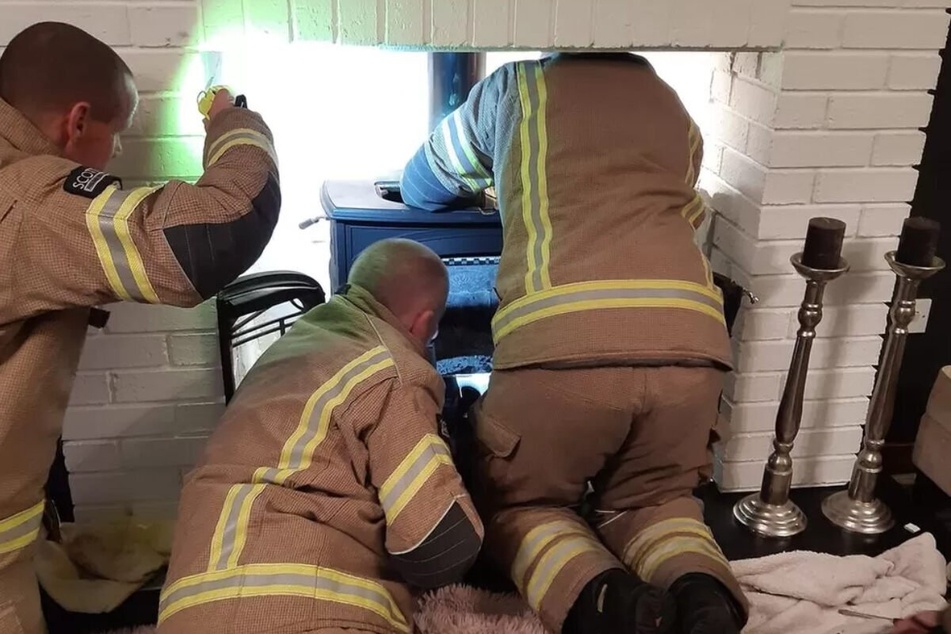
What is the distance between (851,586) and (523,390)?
2.65 feet

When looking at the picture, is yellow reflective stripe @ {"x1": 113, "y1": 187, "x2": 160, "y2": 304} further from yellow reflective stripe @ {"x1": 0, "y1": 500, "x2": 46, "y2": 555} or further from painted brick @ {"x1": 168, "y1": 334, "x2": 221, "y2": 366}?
painted brick @ {"x1": 168, "y1": 334, "x2": 221, "y2": 366}

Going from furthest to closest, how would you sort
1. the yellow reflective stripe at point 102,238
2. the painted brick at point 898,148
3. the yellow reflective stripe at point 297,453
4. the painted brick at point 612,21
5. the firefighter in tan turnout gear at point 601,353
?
the painted brick at point 898,148 < the painted brick at point 612,21 < the firefighter in tan turnout gear at point 601,353 < the yellow reflective stripe at point 297,453 < the yellow reflective stripe at point 102,238

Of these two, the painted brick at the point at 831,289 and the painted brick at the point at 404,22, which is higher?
the painted brick at the point at 404,22

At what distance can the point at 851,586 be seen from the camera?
6.12 ft

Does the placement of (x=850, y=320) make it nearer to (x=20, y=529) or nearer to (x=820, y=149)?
(x=820, y=149)

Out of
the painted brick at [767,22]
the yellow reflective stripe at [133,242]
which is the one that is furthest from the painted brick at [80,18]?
the painted brick at [767,22]

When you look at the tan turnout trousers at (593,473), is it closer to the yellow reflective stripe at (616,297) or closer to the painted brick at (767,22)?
the yellow reflective stripe at (616,297)

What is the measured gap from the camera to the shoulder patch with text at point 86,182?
1.24 metres

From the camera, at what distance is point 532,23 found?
1.74m

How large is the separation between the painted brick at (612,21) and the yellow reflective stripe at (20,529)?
3.97 feet

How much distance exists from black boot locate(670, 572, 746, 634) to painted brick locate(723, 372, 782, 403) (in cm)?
63

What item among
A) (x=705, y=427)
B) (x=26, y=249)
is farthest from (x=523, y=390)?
(x=26, y=249)

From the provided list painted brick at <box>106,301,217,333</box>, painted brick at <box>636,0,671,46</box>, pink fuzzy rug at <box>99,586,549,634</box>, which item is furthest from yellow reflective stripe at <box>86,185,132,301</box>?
painted brick at <box>636,0,671,46</box>

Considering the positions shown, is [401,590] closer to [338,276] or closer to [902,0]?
[338,276]
